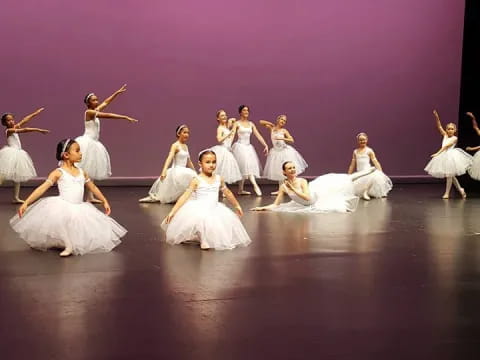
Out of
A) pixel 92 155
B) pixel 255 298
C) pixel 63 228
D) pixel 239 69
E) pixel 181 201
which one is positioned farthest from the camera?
pixel 239 69

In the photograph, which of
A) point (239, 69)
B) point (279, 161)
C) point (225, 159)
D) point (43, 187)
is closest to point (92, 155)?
point (225, 159)

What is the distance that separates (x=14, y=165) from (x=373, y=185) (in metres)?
4.15

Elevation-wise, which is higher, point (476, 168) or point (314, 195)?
point (476, 168)

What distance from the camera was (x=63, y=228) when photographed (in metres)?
4.25

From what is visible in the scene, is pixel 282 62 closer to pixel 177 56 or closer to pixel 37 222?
pixel 177 56

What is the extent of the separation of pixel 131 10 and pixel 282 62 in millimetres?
2257

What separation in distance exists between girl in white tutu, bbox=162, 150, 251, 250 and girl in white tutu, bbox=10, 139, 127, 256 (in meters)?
0.43

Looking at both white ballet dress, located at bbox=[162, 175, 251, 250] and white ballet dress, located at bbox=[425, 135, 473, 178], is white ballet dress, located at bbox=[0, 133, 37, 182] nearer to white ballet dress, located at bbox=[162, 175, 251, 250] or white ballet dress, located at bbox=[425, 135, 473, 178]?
white ballet dress, located at bbox=[162, 175, 251, 250]

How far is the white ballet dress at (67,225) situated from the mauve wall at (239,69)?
4.52m

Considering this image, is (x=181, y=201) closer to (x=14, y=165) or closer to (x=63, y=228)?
(x=63, y=228)

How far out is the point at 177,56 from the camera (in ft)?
29.9

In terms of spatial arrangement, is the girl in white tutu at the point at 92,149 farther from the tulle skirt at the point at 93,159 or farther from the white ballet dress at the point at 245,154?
the white ballet dress at the point at 245,154

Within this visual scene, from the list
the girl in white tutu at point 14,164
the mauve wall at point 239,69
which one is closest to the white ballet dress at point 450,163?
the mauve wall at point 239,69

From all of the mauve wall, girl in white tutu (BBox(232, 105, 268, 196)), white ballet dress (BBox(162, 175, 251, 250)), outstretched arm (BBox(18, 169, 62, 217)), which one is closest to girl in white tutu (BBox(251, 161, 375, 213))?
girl in white tutu (BBox(232, 105, 268, 196))
